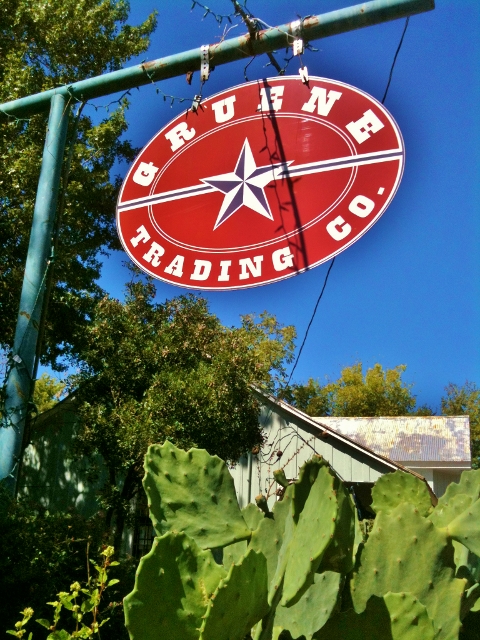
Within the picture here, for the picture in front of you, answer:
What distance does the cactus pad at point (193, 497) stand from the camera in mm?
2668

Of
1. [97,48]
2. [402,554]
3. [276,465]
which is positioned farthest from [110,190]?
[402,554]

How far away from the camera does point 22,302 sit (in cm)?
475

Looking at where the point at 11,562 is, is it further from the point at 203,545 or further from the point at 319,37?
the point at 319,37

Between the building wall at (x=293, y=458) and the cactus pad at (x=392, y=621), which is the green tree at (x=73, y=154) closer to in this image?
the building wall at (x=293, y=458)

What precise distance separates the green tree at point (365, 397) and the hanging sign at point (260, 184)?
38.9 m

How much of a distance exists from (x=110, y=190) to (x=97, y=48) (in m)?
3.15

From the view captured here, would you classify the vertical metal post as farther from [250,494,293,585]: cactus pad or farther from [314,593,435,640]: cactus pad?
[314,593,435,640]: cactus pad

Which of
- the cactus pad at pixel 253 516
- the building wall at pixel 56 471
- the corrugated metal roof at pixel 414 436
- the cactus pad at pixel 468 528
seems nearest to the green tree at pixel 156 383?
the building wall at pixel 56 471

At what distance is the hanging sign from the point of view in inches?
130

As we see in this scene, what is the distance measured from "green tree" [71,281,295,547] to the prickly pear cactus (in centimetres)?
651

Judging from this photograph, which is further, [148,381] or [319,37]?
[148,381]

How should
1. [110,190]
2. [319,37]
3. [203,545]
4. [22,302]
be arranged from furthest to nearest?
[110,190] → [22,302] → [319,37] → [203,545]

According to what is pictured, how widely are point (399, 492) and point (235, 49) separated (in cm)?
320

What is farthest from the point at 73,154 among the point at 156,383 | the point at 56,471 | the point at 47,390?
the point at 47,390
